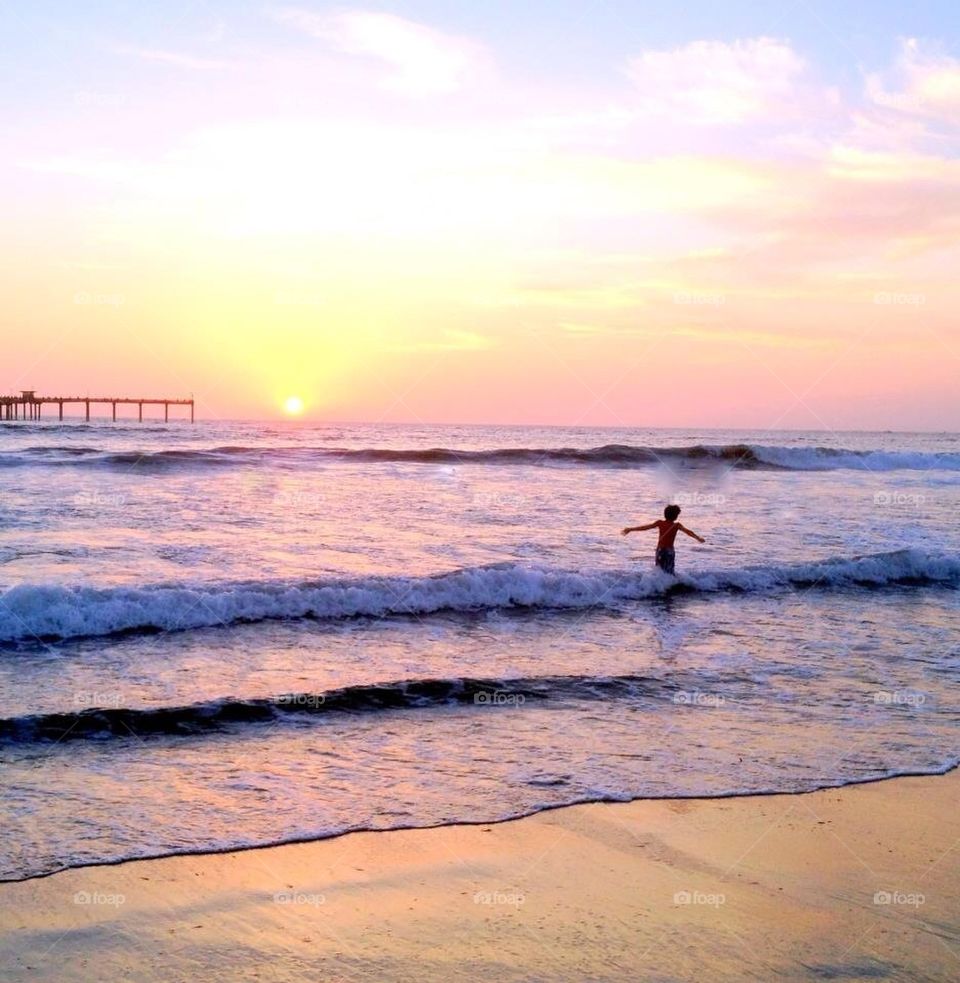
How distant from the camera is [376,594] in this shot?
50.2 ft

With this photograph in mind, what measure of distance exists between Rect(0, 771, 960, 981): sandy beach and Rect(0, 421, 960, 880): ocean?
0.46 m

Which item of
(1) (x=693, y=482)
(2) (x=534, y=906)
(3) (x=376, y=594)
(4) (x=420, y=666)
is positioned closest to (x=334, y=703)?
(4) (x=420, y=666)

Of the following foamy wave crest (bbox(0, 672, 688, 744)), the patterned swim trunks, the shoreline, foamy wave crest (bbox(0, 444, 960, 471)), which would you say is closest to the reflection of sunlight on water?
foamy wave crest (bbox(0, 444, 960, 471))

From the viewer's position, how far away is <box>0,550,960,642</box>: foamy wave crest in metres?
13.0

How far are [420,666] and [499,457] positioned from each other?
45.0m

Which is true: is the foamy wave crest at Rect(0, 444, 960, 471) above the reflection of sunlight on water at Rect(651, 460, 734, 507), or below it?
above

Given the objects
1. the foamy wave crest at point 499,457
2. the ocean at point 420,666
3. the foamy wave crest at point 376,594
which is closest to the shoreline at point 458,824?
the ocean at point 420,666

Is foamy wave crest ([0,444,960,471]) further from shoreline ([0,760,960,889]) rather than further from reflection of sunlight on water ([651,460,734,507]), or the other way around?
shoreline ([0,760,960,889])

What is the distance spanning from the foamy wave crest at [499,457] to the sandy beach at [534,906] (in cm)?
3714

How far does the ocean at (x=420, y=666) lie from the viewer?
7.36 metres

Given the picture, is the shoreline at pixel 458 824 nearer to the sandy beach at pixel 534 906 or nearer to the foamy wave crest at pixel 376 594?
the sandy beach at pixel 534 906

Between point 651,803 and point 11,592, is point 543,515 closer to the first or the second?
point 11,592

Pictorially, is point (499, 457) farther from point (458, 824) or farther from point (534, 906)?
point (534, 906)

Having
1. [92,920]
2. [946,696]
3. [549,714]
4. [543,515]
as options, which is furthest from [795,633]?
[543,515]
